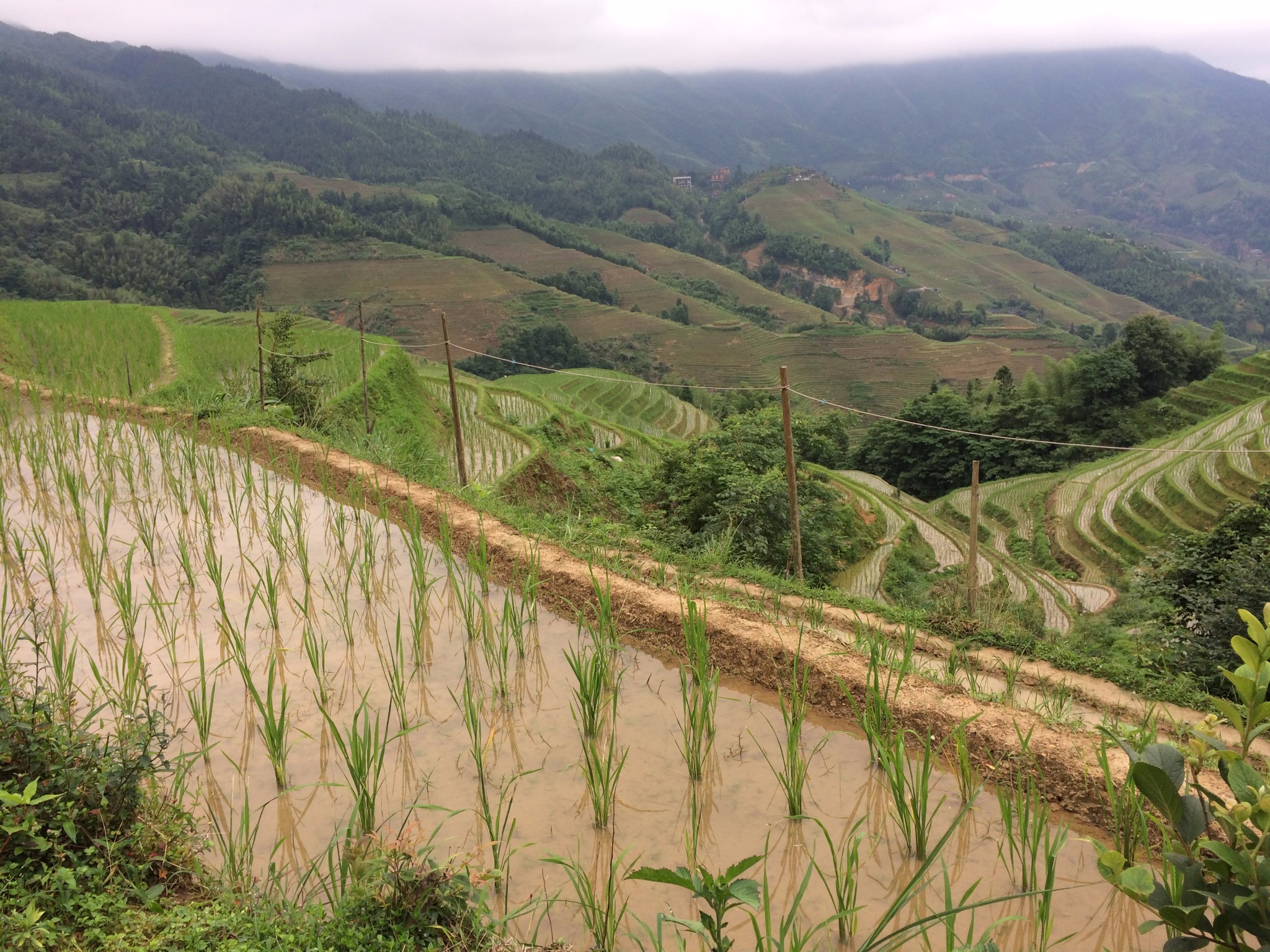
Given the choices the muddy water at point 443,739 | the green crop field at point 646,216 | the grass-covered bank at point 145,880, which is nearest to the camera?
the grass-covered bank at point 145,880

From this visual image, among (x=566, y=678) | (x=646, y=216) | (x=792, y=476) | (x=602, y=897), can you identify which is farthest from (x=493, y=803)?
(x=646, y=216)

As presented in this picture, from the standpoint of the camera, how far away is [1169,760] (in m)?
1.48

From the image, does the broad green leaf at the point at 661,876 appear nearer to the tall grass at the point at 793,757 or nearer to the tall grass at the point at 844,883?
the tall grass at the point at 844,883

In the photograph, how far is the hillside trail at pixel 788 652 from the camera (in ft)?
13.3

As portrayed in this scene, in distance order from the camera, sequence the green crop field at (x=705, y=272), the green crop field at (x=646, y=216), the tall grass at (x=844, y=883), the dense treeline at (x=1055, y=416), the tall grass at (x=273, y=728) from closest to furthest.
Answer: the tall grass at (x=844, y=883)
the tall grass at (x=273, y=728)
the dense treeline at (x=1055, y=416)
the green crop field at (x=705, y=272)
the green crop field at (x=646, y=216)

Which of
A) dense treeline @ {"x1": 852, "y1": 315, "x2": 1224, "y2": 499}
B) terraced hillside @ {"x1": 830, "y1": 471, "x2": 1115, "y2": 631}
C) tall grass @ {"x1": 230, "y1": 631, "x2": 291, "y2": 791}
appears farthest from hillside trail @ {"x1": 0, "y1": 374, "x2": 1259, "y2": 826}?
dense treeline @ {"x1": 852, "y1": 315, "x2": 1224, "y2": 499}

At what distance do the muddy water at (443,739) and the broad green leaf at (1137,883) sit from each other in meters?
1.96

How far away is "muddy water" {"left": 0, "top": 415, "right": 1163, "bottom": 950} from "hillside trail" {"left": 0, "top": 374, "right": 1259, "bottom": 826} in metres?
0.21

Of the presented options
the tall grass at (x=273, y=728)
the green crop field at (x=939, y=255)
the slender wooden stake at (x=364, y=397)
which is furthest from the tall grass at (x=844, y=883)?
the green crop field at (x=939, y=255)

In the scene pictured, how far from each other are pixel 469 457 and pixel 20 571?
23.5 ft

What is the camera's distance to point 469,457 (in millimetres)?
12602

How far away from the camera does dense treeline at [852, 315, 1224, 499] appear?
3000cm

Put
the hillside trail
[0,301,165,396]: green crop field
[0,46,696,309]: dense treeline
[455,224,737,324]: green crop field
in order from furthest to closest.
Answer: [455,224,737,324]: green crop field
[0,46,696,309]: dense treeline
[0,301,165,396]: green crop field
the hillside trail

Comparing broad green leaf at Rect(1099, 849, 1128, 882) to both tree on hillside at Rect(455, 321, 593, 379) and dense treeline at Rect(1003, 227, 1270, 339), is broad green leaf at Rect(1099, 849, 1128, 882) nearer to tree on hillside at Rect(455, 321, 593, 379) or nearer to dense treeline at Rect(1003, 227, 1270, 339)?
tree on hillside at Rect(455, 321, 593, 379)
